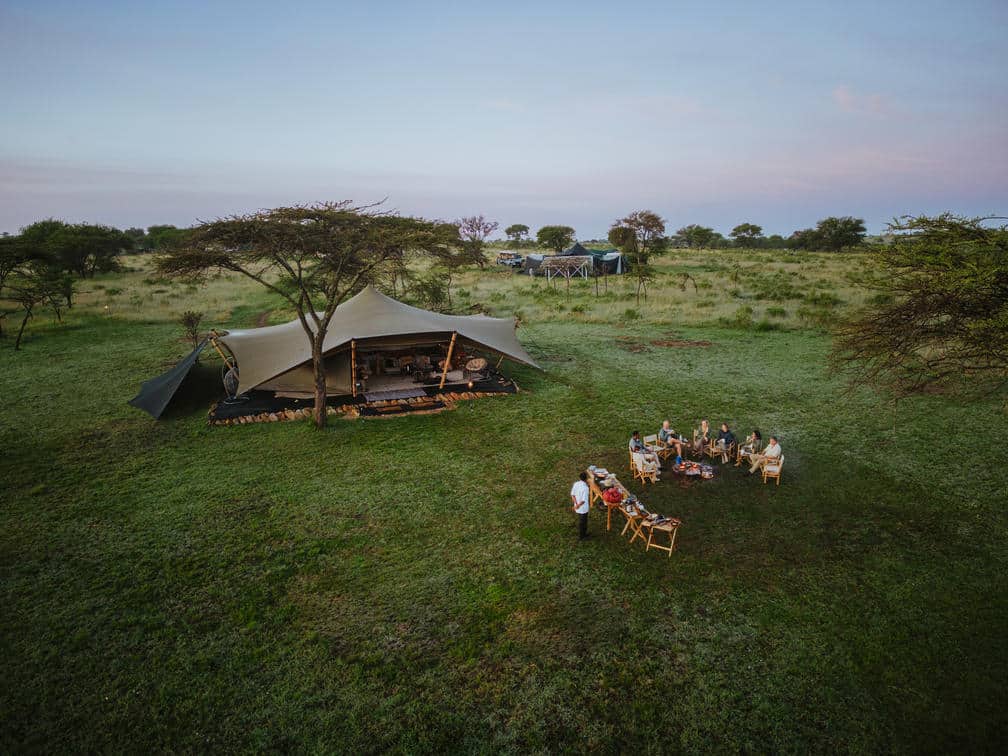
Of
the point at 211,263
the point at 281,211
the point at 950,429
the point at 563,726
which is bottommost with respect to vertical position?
the point at 563,726

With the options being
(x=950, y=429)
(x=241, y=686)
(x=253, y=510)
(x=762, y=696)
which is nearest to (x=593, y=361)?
(x=950, y=429)

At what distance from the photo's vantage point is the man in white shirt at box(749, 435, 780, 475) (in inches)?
368

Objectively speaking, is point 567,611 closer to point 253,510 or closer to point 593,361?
point 253,510

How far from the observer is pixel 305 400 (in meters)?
14.4

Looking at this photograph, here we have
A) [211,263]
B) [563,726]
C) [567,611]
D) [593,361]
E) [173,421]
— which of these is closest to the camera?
[563,726]

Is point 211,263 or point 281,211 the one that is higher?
point 281,211

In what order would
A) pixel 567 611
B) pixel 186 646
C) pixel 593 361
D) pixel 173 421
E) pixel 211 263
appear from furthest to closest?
pixel 593 361
pixel 173 421
pixel 211 263
pixel 567 611
pixel 186 646

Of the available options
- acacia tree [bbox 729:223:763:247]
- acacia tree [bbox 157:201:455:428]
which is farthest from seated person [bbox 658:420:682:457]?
acacia tree [bbox 729:223:763:247]

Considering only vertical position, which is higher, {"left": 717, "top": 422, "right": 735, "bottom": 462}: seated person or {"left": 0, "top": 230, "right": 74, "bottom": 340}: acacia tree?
{"left": 0, "top": 230, "right": 74, "bottom": 340}: acacia tree

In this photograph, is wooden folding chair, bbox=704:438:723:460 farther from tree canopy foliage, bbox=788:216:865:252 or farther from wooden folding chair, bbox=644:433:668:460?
tree canopy foliage, bbox=788:216:865:252

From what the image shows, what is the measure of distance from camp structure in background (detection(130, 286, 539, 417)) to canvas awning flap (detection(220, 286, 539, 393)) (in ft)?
0.09

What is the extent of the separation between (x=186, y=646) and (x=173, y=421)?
871cm

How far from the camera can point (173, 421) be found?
42.0 ft

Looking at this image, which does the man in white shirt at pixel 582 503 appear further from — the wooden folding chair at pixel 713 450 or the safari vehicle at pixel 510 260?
the safari vehicle at pixel 510 260
